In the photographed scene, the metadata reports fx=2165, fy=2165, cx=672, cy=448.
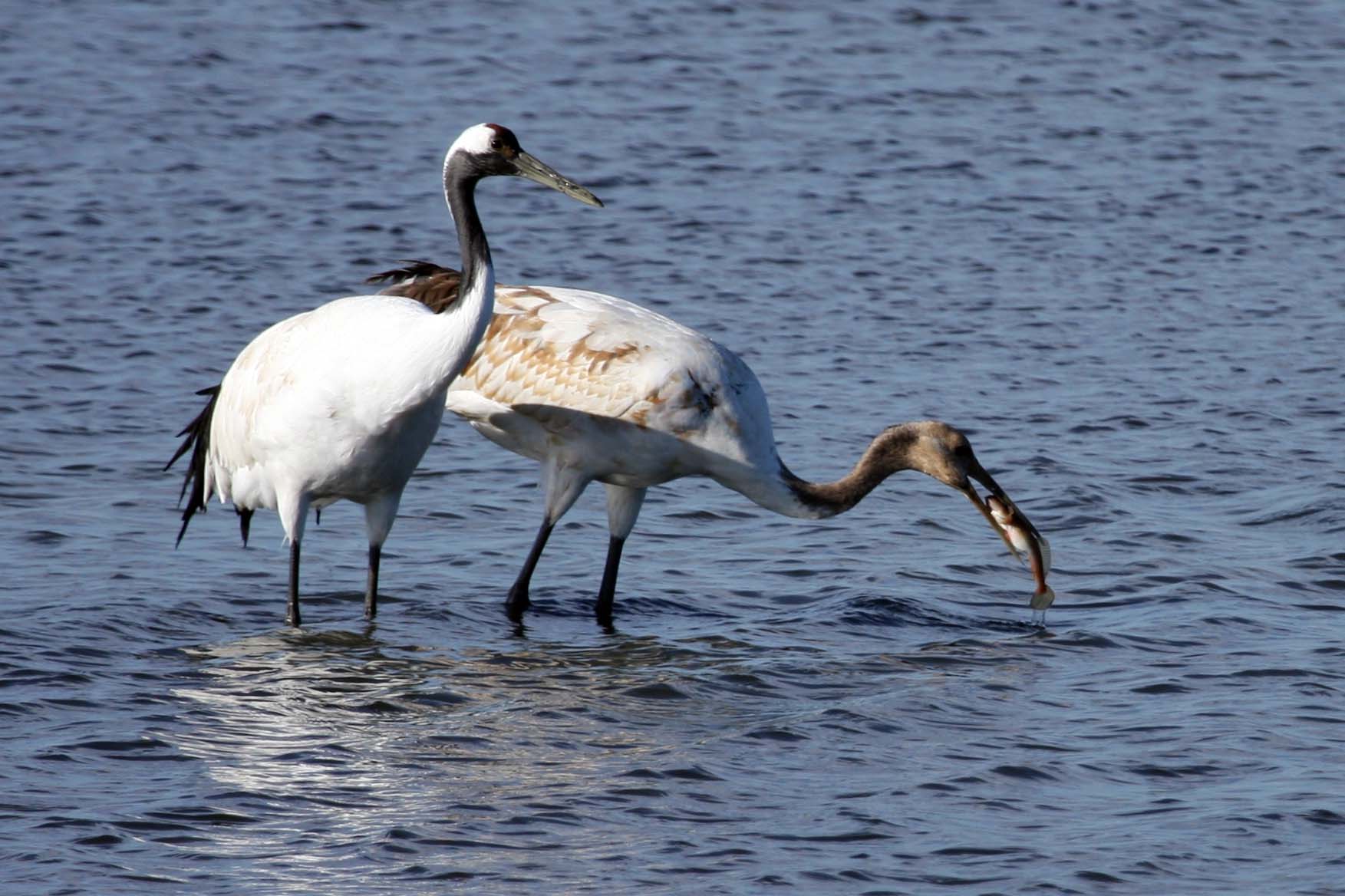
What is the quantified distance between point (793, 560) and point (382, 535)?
2.11 meters

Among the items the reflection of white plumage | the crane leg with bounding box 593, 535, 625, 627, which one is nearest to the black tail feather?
the reflection of white plumage

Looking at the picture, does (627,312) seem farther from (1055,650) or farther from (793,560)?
(1055,650)

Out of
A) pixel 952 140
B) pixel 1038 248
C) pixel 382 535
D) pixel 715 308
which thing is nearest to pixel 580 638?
pixel 382 535

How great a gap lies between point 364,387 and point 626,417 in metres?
1.21

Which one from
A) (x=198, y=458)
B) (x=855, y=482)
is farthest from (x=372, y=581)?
(x=855, y=482)

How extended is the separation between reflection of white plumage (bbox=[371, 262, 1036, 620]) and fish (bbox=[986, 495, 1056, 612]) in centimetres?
4

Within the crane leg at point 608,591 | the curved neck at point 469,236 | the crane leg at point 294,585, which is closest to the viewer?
the curved neck at point 469,236

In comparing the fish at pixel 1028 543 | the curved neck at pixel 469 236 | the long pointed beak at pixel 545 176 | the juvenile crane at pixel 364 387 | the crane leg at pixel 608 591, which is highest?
the long pointed beak at pixel 545 176

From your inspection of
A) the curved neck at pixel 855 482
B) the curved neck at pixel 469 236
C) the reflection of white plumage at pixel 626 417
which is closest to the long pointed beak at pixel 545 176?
the curved neck at pixel 469 236

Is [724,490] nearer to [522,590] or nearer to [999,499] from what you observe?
[522,590]

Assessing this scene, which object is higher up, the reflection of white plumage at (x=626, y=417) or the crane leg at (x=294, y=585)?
the reflection of white plumage at (x=626, y=417)

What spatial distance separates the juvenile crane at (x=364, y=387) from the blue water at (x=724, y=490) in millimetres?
596

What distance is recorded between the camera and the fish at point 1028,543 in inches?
348

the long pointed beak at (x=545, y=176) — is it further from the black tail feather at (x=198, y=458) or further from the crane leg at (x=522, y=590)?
the black tail feather at (x=198, y=458)
